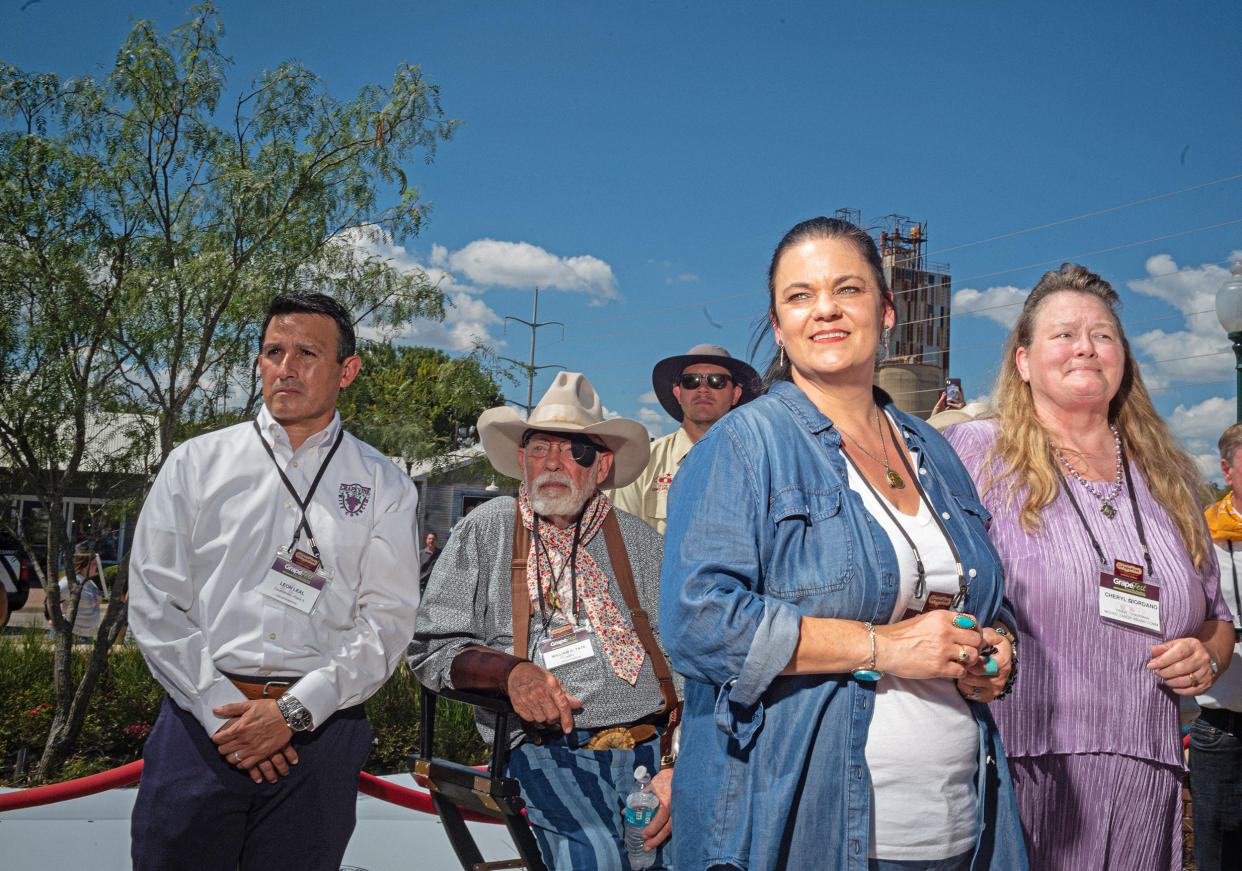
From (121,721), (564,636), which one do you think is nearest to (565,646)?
(564,636)

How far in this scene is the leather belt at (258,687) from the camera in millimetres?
2434

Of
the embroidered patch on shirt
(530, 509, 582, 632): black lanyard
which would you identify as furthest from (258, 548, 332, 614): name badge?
(530, 509, 582, 632): black lanyard

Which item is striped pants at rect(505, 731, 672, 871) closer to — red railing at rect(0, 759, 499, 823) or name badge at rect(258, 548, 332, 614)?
red railing at rect(0, 759, 499, 823)

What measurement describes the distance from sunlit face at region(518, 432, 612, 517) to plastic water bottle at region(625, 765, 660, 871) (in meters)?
0.97

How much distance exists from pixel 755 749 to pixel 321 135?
575 centimetres

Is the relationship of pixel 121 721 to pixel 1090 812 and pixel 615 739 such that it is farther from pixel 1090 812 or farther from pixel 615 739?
pixel 1090 812

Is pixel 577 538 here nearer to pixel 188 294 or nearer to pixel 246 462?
pixel 246 462

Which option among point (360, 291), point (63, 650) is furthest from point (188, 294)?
point (63, 650)

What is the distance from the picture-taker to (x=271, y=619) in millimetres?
2455

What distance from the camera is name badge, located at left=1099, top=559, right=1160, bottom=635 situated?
2.20 metres

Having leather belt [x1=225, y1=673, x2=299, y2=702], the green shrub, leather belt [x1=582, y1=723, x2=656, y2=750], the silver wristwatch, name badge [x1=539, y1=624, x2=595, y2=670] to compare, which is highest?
Result: name badge [x1=539, y1=624, x2=595, y2=670]

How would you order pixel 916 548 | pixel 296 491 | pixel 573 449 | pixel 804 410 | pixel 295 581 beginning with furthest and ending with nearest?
pixel 573 449, pixel 296 491, pixel 295 581, pixel 804 410, pixel 916 548

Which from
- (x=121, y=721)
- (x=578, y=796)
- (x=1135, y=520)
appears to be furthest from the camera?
(x=121, y=721)

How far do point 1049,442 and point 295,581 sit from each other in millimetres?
2054
